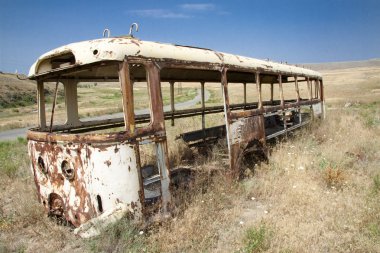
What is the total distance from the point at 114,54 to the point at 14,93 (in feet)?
149

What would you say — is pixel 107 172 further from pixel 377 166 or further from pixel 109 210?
pixel 377 166

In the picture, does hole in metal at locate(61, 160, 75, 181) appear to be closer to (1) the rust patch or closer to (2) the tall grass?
(1) the rust patch

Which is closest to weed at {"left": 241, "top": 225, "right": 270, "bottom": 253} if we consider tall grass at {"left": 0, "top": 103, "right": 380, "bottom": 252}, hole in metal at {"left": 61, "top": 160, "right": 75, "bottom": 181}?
tall grass at {"left": 0, "top": 103, "right": 380, "bottom": 252}

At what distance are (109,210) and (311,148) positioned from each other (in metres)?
5.58

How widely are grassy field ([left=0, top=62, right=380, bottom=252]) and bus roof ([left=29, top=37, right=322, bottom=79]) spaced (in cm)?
179

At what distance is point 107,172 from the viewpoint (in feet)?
12.0

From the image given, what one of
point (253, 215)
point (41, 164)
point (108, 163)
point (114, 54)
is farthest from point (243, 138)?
point (41, 164)

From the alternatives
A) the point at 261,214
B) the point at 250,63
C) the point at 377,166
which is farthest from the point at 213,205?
the point at 377,166

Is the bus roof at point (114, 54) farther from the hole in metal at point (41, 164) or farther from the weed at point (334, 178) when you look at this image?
the weed at point (334, 178)

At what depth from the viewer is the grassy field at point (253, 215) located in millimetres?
3785

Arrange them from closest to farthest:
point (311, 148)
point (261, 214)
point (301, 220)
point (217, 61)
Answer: point (301, 220), point (261, 214), point (217, 61), point (311, 148)

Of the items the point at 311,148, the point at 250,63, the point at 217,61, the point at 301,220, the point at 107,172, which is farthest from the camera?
the point at 311,148

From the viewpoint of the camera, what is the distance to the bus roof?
144 inches

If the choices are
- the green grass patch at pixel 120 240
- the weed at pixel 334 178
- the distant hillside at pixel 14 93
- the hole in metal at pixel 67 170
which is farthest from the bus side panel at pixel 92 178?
the distant hillside at pixel 14 93
